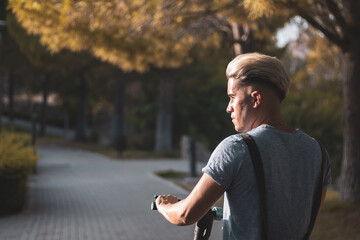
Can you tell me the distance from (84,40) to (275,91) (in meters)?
8.31

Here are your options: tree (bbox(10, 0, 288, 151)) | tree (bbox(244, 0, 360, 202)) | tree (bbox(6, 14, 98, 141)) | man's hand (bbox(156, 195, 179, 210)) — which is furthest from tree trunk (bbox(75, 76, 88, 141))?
man's hand (bbox(156, 195, 179, 210))

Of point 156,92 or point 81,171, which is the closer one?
point 81,171

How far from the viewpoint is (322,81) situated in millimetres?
17469

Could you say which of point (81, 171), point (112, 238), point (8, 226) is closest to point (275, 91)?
point (112, 238)

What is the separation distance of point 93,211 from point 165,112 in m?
17.2

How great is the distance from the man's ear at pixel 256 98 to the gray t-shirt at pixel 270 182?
0.31 feet

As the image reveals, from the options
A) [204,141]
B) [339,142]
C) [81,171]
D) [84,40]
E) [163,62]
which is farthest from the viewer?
[204,141]

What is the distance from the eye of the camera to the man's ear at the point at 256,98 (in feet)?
6.01

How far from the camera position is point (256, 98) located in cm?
184

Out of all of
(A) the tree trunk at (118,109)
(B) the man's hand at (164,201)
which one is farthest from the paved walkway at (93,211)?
(A) the tree trunk at (118,109)

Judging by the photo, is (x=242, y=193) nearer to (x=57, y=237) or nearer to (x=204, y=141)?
(x=57, y=237)

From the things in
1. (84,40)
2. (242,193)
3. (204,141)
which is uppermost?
(84,40)

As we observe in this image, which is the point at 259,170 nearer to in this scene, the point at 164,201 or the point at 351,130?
the point at 164,201

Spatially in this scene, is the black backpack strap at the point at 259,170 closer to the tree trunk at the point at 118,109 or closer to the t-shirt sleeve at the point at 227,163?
the t-shirt sleeve at the point at 227,163
